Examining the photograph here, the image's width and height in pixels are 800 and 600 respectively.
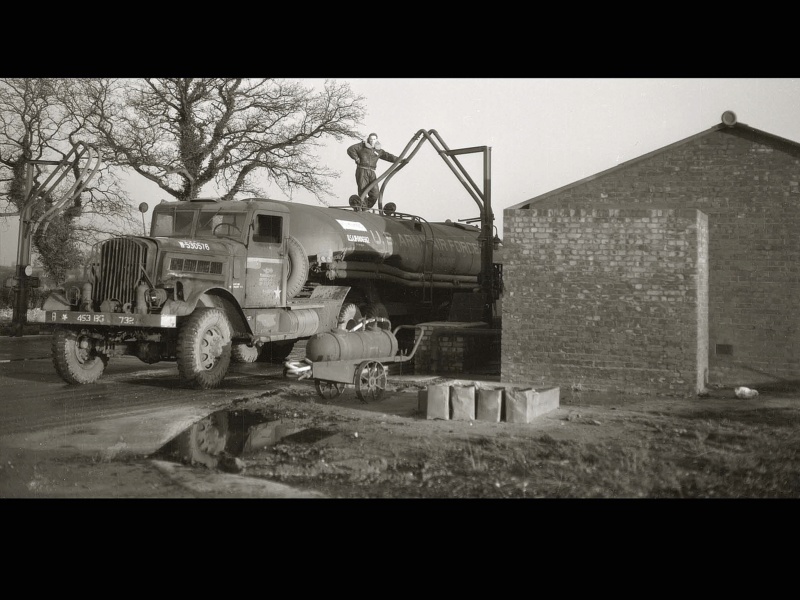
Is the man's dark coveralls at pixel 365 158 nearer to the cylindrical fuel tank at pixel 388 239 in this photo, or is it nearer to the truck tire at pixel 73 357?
the cylindrical fuel tank at pixel 388 239

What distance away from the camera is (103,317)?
9.64 m

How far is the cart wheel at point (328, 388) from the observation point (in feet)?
30.8

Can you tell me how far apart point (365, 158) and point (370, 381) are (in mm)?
5586

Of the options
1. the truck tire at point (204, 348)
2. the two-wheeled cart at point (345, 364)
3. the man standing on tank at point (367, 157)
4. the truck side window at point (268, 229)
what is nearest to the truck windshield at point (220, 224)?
the truck side window at point (268, 229)

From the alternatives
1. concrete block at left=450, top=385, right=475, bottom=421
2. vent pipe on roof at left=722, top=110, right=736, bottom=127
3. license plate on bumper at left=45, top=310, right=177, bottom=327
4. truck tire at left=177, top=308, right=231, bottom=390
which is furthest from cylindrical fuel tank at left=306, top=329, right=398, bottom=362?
vent pipe on roof at left=722, top=110, right=736, bottom=127

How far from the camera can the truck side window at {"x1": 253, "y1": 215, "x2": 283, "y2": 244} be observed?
37.0ft

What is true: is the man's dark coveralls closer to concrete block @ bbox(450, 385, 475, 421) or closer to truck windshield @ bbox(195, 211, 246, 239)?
truck windshield @ bbox(195, 211, 246, 239)

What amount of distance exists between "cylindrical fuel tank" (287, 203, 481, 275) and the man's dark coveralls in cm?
67

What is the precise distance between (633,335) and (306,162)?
771 cm

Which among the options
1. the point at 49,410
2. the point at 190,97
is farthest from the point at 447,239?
the point at 49,410

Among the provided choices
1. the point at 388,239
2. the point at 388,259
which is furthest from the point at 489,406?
the point at 388,239

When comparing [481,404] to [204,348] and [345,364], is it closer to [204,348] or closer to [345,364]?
[345,364]

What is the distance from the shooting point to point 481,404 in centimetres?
797

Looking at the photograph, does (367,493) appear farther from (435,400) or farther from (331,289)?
(331,289)
